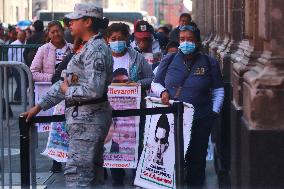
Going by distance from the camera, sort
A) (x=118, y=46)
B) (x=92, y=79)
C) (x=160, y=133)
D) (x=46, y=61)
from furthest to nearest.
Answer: (x=46, y=61), (x=118, y=46), (x=160, y=133), (x=92, y=79)

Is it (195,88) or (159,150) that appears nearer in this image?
(159,150)

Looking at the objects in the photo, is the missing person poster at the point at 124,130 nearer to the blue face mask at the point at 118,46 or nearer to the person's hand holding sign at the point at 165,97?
the blue face mask at the point at 118,46

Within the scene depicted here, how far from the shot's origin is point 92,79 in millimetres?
6652

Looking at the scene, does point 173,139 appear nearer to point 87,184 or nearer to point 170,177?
point 170,177

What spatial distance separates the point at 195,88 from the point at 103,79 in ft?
5.39

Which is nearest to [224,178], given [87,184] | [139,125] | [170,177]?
[139,125]

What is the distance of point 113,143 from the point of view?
909 centimetres

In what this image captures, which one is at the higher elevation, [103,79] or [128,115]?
[103,79]

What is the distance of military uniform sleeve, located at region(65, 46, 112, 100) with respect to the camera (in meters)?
6.66

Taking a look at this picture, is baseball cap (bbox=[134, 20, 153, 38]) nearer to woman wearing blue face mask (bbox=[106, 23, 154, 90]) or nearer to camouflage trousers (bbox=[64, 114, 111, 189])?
woman wearing blue face mask (bbox=[106, 23, 154, 90])

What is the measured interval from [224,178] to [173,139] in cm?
190

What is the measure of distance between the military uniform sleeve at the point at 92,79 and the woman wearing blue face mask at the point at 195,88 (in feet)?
4.75

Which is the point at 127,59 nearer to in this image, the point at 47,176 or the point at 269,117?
the point at 47,176

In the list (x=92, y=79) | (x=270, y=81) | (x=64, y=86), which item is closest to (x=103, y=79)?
(x=92, y=79)
